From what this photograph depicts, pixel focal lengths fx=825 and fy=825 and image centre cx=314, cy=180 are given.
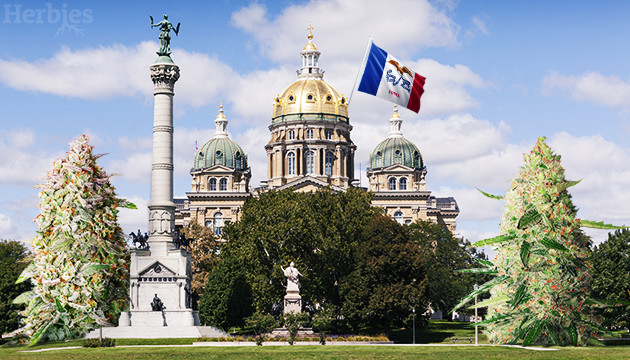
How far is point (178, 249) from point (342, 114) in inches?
3060

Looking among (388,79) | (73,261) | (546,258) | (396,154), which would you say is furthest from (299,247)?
(396,154)

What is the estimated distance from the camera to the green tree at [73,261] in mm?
34469

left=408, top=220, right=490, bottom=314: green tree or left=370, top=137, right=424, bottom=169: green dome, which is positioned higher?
left=370, top=137, right=424, bottom=169: green dome

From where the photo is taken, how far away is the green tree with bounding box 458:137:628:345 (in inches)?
1501

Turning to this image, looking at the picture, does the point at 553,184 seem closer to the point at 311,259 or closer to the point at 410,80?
the point at 410,80

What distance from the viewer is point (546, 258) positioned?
3825 cm

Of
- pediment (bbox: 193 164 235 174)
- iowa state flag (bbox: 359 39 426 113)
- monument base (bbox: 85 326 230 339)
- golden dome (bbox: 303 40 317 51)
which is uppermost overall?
golden dome (bbox: 303 40 317 51)

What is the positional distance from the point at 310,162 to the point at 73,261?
103934mm

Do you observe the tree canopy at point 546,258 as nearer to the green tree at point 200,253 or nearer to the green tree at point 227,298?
the green tree at point 227,298

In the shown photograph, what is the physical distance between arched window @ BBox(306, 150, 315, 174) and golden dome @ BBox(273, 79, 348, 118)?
707 centimetres

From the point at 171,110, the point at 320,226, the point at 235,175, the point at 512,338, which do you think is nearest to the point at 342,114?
the point at 235,175

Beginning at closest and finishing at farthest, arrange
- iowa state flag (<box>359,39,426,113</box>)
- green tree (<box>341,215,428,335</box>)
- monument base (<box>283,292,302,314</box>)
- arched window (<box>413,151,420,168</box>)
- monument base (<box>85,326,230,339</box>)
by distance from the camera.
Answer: iowa state flag (<box>359,39,426,113</box>)
monument base (<box>85,326,230,339</box>)
monument base (<box>283,292,302,314</box>)
green tree (<box>341,215,428,335</box>)
arched window (<box>413,151,420,168</box>)

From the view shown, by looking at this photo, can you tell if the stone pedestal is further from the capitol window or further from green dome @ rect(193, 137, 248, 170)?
the capitol window

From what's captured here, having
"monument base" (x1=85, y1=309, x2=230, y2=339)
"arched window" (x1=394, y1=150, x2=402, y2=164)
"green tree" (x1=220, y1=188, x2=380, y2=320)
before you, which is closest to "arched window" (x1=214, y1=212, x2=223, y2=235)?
"arched window" (x1=394, y1=150, x2=402, y2=164)
